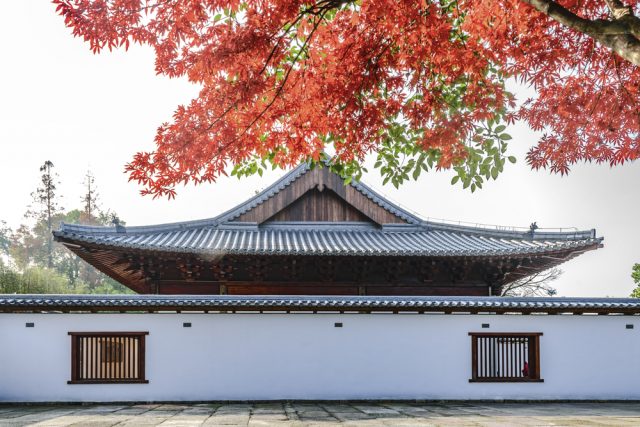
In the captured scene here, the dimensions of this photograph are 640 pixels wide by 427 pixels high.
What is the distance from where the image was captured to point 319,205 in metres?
16.3

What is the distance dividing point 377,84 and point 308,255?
20.9 ft

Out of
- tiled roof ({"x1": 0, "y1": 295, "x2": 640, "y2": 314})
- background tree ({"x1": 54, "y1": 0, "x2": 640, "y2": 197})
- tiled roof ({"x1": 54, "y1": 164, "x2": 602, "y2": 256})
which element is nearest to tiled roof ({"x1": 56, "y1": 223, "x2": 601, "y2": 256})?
tiled roof ({"x1": 54, "y1": 164, "x2": 602, "y2": 256})

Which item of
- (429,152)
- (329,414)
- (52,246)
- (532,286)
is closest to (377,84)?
(429,152)

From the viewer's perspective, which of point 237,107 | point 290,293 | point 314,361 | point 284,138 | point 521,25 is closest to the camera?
point 521,25

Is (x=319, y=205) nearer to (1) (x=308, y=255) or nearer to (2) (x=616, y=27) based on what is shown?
(1) (x=308, y=255)

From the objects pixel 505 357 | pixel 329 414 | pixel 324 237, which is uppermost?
pixel 324 237

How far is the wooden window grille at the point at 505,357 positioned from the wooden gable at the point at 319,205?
4.54m

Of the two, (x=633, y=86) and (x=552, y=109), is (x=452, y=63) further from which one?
(x=633, y=86)

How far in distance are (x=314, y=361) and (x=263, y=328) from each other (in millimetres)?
1215

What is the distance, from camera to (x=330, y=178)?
16.1 m

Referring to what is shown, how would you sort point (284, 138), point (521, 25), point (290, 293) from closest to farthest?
1. point (521, 25)
2. point (284, 138)
3. point (290, 293)

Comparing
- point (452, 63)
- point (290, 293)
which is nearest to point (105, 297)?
point (290, 293)

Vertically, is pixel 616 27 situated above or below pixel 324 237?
above

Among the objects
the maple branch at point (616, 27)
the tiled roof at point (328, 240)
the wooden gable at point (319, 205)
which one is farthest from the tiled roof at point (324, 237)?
the maple branch at point (616, 27)
